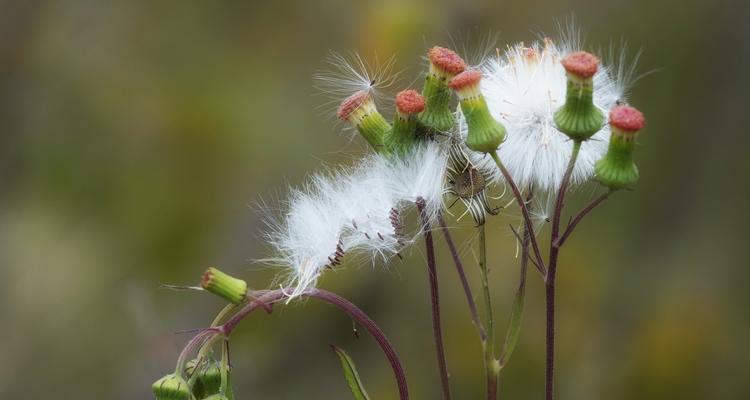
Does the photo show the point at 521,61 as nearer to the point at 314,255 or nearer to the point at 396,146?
the point at 396,146

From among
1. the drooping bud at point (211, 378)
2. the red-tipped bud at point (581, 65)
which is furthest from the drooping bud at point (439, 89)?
the drooping bud at point (211, 378)

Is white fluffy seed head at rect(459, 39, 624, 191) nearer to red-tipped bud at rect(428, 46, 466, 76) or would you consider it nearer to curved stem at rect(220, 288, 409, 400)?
red-tipped bud at rect(428, 46, 466, 76)

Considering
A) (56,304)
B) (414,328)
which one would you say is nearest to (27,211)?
(56,304)

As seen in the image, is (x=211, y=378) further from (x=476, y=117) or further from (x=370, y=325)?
(x=476, y=117)

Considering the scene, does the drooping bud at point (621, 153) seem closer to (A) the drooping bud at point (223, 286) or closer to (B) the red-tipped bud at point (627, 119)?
(B) the red-tipped bud at point (627, 119)

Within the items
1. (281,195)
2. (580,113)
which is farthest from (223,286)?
(281,195)

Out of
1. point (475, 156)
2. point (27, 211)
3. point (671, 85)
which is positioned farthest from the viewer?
point (27, 211)
